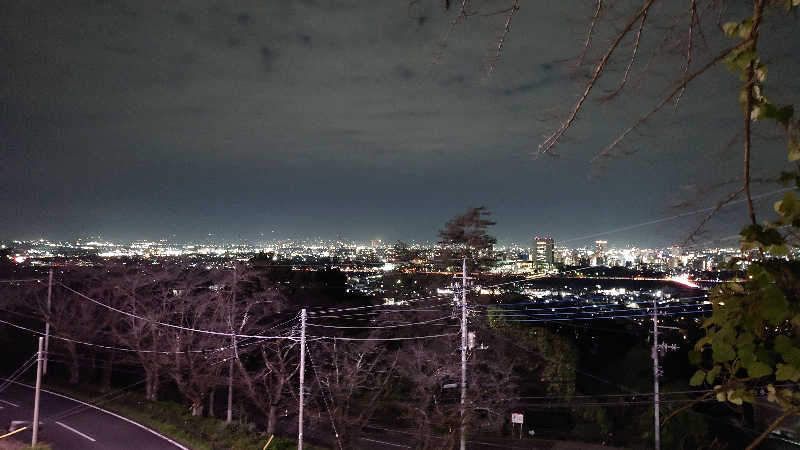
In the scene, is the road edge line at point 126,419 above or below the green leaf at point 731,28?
below

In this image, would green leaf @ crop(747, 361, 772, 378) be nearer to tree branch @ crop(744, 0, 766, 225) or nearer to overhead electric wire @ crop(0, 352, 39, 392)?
tree branch @ crop(744, 0, 766, 225)

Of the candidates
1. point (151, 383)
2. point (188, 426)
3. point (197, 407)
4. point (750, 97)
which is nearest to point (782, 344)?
point (750, 97)

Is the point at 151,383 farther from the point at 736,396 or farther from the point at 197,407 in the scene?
the point at 736,396

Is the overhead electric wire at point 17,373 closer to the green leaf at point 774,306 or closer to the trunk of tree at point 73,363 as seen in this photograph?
the trunk of tree at point 73,363

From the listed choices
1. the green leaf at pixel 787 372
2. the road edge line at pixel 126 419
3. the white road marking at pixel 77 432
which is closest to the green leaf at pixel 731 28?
the green leaf at pixel 787 372

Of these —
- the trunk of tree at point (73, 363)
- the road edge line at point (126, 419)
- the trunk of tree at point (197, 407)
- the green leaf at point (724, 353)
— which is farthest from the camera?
the trunk of tree at point (73, 363)

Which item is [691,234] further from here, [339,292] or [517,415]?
[339,292]
